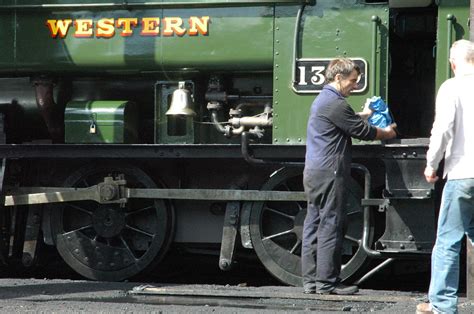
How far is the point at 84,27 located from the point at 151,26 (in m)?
0.58

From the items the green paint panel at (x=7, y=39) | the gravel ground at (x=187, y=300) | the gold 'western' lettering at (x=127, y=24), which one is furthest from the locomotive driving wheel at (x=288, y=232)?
the green paint panel at (x=7, y=39)

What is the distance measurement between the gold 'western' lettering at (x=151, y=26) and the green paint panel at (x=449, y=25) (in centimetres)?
224

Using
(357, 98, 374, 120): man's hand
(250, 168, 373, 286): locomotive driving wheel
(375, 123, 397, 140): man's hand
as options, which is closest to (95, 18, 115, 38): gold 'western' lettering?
(250, 168, 373, 286): locomotive driving wheel

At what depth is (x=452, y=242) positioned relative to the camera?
210 inches

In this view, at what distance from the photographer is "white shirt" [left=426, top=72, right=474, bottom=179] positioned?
17.5 ft

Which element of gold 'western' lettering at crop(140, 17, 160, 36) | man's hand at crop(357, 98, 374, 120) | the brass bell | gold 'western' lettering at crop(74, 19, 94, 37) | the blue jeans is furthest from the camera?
gold 'western' lettering at crop(74, 19, 94, 37)

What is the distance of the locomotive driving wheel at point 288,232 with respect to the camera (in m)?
7.17

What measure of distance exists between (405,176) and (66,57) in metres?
2.98

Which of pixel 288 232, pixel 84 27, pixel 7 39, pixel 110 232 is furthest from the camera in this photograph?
pixel 110 232

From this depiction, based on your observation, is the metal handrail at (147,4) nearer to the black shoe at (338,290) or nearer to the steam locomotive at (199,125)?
the steam locomotive at (199,125)

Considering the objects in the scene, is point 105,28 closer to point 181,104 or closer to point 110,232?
point 181,104

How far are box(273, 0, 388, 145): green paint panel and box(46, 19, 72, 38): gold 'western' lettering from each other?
1.77 meters

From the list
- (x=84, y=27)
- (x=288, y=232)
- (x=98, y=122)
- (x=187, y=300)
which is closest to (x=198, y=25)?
(x=84, y=27)

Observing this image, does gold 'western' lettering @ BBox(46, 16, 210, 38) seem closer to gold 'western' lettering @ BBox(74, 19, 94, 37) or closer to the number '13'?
gold 'western' lettering @ BBox(74, 19, 94, 37)
